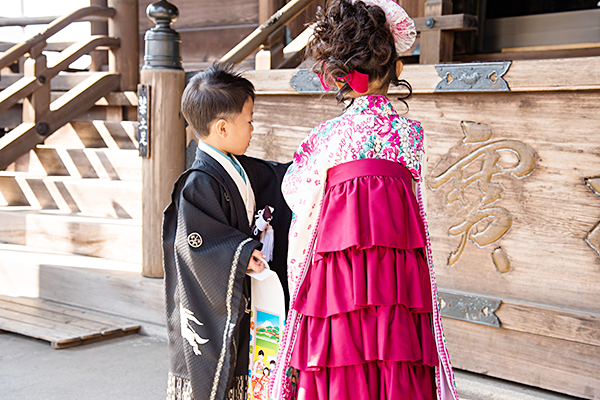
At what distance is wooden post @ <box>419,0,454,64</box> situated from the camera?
3.38 m

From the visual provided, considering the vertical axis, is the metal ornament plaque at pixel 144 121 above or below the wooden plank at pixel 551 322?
above

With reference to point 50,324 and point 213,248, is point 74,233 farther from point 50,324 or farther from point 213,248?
point 213,248

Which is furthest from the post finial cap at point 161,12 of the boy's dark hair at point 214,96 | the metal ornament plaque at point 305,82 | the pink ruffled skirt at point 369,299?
the pink ruffled skirt at point 369,299

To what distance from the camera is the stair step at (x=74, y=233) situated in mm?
4016

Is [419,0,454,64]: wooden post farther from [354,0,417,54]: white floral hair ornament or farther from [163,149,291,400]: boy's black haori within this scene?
[163,149,291,400]: boy's black haori

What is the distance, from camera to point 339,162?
169 cm

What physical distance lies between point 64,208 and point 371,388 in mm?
3673

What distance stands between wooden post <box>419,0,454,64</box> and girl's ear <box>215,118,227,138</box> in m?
1.83

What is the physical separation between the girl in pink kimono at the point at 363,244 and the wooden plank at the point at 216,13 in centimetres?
375

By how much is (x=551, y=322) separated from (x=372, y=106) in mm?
1390

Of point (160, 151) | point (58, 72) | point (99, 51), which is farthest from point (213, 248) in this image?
point (99, 51)

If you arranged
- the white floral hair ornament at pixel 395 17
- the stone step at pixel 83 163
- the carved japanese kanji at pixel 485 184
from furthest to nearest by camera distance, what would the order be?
the stone step at pixel 83 163, the carved japanese kanji at pixel 485 184, the white floral hair ornament at pixel 395 17

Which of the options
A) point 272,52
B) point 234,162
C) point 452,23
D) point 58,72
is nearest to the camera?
point 234,162

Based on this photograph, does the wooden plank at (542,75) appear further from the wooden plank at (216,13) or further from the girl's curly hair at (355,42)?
the wooden plank at (216,13)
